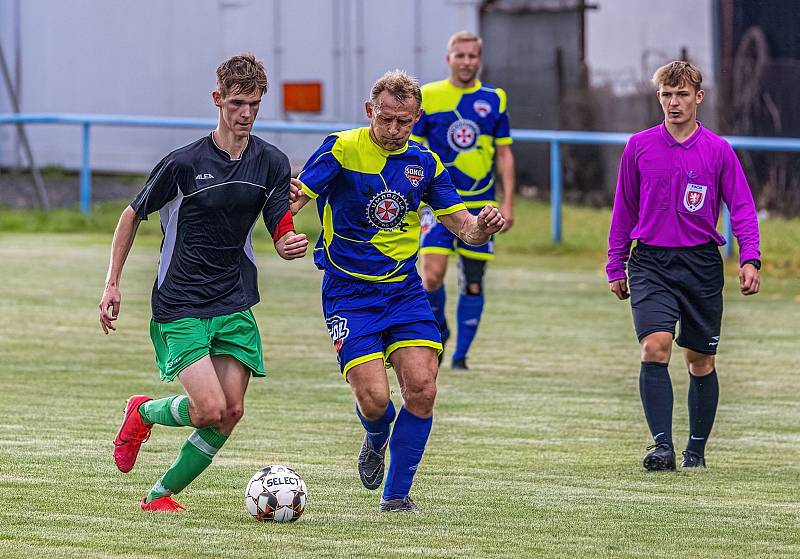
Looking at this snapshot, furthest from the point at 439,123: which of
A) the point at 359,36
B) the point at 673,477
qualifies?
the point at 359,36

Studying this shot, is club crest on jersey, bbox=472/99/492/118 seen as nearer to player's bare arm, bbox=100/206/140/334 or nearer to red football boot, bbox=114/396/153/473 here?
red football boot, bbox=114/396/153/473

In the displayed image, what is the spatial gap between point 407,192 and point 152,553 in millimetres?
1955

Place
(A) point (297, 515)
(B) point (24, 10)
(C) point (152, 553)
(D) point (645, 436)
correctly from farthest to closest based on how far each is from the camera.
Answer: (B) point (24, 10) < (D) point (645, 436) < (A) point (297, 515) < (C) point (152, 553)

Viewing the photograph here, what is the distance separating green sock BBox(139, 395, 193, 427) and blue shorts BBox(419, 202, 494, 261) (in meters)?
4.58

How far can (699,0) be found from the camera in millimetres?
20156

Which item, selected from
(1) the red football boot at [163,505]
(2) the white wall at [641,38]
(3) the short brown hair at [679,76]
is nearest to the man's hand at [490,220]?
(3) the short brown hair at [679,76]

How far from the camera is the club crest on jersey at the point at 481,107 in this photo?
11.3 metres

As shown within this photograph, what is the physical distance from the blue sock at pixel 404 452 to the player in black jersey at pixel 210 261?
2.05 ft

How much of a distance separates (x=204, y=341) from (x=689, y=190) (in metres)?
2.60

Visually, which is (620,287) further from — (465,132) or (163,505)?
(465,132)

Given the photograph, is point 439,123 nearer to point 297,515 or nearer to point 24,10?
point 297,515

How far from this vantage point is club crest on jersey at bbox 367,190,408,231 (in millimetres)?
6801

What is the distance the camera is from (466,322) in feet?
37.3

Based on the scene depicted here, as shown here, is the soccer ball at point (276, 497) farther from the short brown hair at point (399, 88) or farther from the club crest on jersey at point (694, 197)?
the club crest on jersey at point (694, 197)
